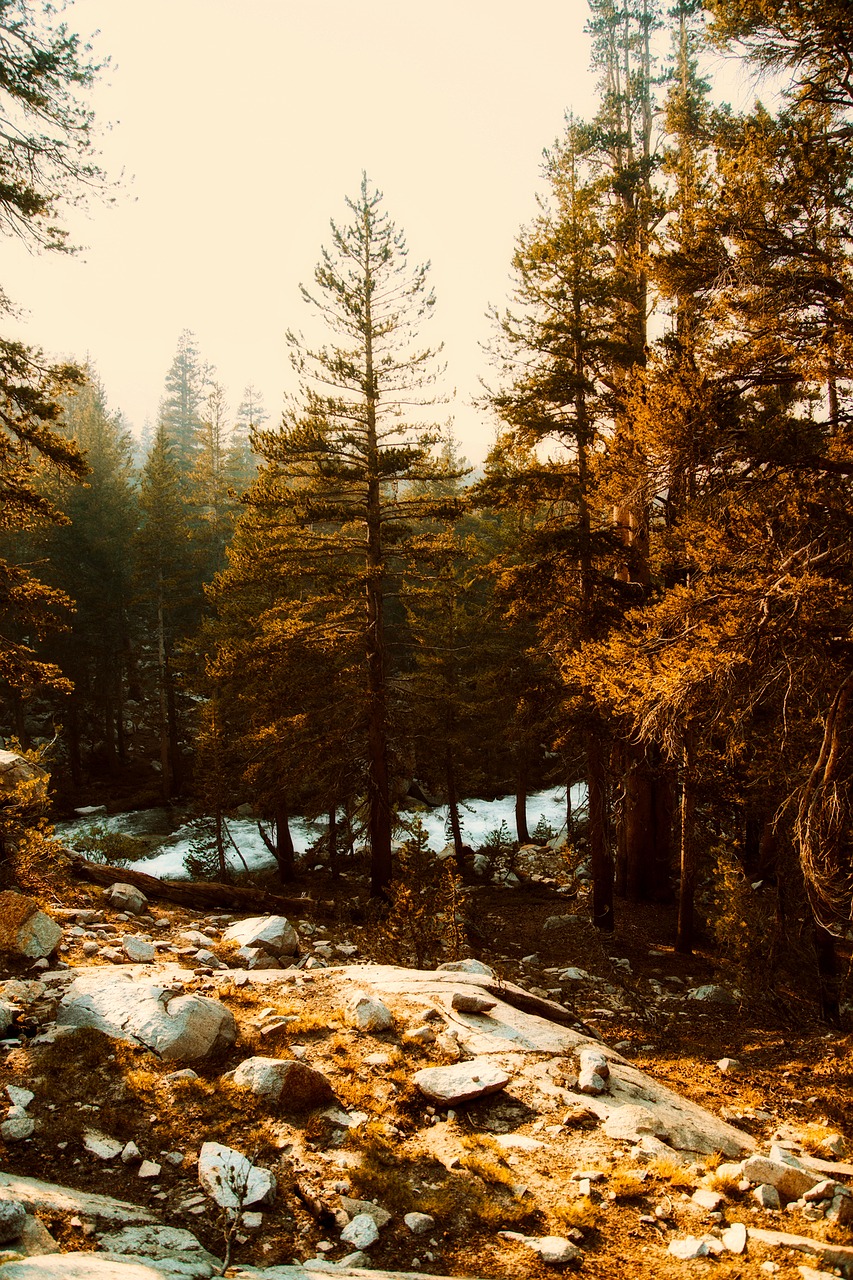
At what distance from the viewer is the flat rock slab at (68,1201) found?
11.6 ft

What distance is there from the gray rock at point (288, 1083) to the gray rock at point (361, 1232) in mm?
1234

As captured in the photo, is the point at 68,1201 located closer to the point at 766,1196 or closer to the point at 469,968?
the point at 766,1196

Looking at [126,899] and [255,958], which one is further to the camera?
[126,899]

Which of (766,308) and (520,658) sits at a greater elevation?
(766,308)

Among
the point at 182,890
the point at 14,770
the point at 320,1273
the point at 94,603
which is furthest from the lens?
the point at 94,603

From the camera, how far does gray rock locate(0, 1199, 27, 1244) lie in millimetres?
3096

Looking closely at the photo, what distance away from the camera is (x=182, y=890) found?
1180cm

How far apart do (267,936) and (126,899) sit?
2558mm

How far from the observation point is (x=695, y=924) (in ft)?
44.7

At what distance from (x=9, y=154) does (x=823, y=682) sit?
416 inches

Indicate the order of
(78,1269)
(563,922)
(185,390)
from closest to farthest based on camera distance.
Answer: (78,1269) < (563,922) < (185,390)

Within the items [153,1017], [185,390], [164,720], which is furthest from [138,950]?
[185,390]

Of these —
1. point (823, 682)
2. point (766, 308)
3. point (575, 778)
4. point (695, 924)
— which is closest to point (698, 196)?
point (766, 308)

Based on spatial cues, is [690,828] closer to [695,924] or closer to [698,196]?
[695,924]
